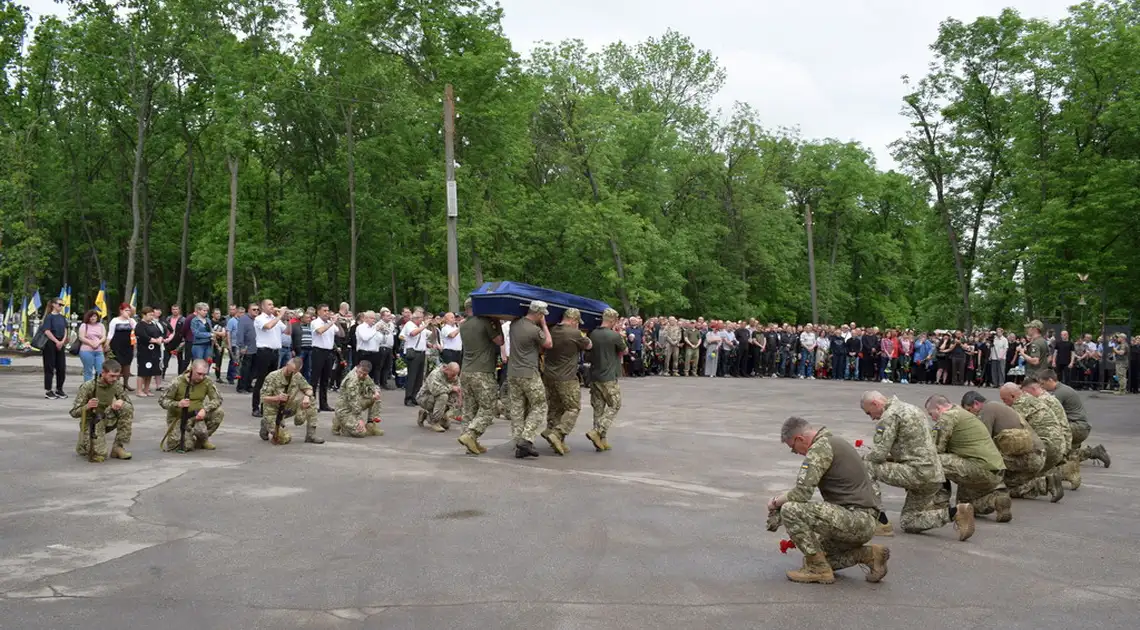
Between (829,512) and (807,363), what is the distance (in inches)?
1070

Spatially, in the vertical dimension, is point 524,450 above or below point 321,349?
below

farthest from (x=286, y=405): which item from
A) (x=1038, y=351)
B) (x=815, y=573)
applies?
(x=1038, y=351)

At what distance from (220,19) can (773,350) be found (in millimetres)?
29763

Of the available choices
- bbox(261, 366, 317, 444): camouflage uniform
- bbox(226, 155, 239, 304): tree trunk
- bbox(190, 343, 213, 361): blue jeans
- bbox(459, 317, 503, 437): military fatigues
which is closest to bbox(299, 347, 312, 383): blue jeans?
bbox(190, 343, 213, 361): blue jeans

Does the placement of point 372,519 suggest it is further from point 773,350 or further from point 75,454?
point 773,350

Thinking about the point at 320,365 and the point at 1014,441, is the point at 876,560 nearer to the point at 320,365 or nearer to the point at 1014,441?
the point at 1014,441

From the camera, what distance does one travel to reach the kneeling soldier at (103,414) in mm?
11531

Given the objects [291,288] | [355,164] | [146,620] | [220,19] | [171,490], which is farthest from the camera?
[291,288]

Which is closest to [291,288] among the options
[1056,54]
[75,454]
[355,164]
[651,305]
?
[355,164]

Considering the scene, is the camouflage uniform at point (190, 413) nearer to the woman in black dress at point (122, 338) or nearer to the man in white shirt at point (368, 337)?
the man in white shirt at point (368, 337)

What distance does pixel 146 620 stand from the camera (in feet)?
19.0

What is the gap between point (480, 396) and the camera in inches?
518

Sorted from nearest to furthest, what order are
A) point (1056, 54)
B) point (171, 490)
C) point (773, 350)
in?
1. point (171, 490)
2. point (773, 350)
3. point (1056, 54)

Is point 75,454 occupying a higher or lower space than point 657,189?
lower
